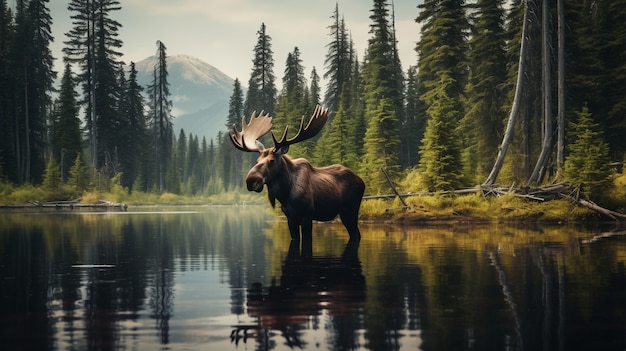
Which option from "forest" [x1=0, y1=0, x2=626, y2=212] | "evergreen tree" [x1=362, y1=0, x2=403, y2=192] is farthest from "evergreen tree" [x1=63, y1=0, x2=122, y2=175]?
"evergreen tree" [x1=362, y1=0, x2=403, y2=192]

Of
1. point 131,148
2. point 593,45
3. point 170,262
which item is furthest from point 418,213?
point 131,148

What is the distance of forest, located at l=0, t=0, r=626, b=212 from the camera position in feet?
93.8

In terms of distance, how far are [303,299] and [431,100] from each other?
33.5 metres

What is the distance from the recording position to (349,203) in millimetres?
16578

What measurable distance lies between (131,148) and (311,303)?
241 ft

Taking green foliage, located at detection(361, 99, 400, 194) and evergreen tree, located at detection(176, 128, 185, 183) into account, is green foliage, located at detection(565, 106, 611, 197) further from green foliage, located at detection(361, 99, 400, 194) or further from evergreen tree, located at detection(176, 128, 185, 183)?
evergreen tree, located at detection(176, 128, 185, 183)

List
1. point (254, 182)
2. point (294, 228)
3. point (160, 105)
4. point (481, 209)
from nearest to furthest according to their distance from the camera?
point (254, 182), point (294, 228), point (481, 209), point (160, 105)

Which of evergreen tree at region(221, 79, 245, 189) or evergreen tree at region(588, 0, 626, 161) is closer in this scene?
evergreen tree at region(588, 0, 626, 161)

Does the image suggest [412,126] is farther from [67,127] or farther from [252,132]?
[252,132]

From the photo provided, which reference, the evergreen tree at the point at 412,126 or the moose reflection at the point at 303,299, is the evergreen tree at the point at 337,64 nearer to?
the evergreen tree at the point at 412,126

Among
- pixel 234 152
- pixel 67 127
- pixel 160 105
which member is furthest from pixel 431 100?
pixel 234 152

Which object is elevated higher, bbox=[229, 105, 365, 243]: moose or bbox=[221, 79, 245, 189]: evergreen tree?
bbox=[221, 79, 245, 189]: evergreen tree

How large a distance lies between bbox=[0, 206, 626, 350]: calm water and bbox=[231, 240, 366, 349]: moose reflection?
0.06ft

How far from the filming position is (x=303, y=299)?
732cm
